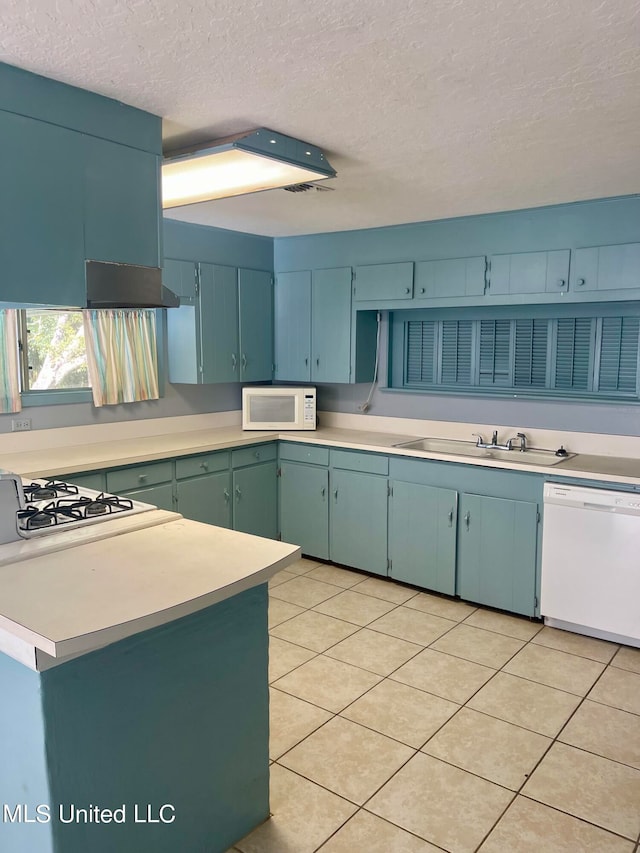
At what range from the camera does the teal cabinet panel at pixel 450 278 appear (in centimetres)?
412

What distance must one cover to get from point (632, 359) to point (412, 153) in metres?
1.96

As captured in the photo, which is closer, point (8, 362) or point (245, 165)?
point (245, 165)

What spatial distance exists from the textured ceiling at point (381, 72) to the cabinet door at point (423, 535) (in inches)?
75.9

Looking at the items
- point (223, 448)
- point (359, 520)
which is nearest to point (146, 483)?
point (223, 448)

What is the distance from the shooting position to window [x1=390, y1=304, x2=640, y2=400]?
3.91 metres

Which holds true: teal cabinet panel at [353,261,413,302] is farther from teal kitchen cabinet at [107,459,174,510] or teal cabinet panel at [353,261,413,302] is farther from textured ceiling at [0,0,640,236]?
teal kitchen cabinet at [107,459,174,510]

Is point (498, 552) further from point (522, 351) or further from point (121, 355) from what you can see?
point (121, 355)

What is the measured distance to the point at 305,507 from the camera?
4.77m

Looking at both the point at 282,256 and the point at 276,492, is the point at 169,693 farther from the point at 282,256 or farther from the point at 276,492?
the point at 282,256

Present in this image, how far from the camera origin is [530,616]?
12.5ft

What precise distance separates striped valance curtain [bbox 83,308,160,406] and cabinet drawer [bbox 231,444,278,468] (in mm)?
711

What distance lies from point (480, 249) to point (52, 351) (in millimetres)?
2721

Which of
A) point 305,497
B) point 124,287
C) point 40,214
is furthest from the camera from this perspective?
point 305,497

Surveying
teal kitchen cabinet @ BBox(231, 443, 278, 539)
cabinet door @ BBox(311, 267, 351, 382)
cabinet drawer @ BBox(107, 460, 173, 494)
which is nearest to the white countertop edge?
cabinet drawer @ BBox(107, 460, 173, 494)
